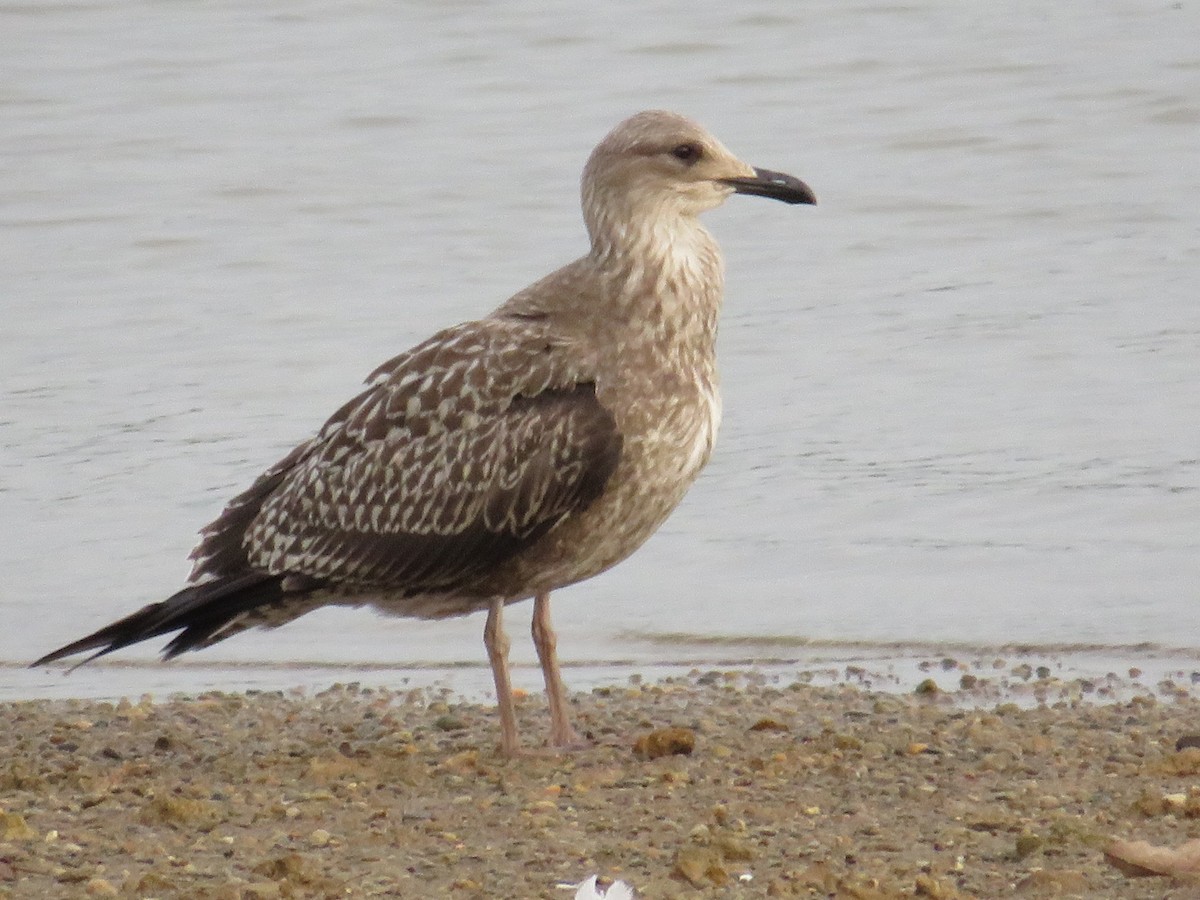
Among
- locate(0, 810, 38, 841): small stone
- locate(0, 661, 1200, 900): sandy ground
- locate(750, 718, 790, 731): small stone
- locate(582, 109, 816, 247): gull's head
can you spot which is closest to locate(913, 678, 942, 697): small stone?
locate(0, 661, 1200, 900): sandy ground

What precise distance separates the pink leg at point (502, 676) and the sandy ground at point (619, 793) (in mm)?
57

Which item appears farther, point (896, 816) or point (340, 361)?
point (340, 361)

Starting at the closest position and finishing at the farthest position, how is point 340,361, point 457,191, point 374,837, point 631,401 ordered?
point 374,837 → point 631,401 → point 340,361 → point 457,191

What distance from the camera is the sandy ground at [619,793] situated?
5367 millimetres

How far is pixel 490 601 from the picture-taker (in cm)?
704

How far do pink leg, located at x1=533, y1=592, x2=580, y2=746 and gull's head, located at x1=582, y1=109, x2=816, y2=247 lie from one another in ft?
3.64

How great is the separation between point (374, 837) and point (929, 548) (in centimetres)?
395

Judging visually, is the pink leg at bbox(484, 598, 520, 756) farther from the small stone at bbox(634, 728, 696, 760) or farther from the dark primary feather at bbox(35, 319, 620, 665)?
the small stone at bbox(634, 728, 696, 760)

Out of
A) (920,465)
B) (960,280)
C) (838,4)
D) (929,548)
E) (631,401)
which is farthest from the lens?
A: (838,4)

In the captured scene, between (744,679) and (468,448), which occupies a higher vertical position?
(468,448)

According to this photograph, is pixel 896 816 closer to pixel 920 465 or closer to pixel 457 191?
pixel 920 465

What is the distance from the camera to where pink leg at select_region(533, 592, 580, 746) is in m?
6.89

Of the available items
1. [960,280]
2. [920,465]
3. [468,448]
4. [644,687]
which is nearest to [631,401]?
[468,448]

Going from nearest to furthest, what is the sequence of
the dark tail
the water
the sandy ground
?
the sandy ground
the dark tail
the water
